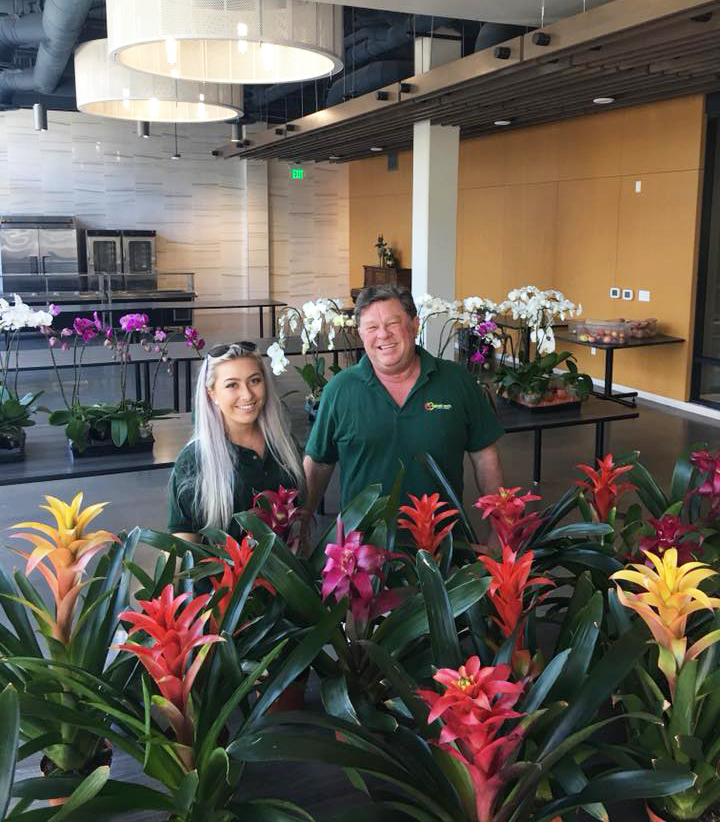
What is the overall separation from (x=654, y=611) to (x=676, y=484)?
100cm

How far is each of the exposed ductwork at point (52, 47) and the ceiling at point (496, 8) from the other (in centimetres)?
285

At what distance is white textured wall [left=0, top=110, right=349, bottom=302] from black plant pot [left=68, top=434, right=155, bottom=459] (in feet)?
38.1

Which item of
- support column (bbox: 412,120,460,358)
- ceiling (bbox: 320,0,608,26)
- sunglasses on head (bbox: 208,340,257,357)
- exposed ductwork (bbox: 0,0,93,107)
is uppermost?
exposed ductwork (bbox: 0,0,93,107)

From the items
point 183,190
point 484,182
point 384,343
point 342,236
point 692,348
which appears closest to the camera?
point 384,343

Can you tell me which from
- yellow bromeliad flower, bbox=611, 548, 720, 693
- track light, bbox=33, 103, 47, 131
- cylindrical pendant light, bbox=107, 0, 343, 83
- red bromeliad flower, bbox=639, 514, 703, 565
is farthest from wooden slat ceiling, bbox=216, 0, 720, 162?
yellow bromeliad flower, bbox=611, 548, 720, 693

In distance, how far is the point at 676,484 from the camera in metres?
2.16

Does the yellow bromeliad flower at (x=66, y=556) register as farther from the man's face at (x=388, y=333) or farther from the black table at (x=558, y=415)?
the black table at (x=558, y=415)

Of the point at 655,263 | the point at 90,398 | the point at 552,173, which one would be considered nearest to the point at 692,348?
the point at 655,263

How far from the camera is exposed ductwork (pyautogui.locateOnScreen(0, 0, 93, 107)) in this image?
6.93 metres

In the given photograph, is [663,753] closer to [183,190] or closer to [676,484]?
[676,484]

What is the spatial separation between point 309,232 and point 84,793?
16.0 meters

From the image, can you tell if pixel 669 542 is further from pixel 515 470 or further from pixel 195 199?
pixel 195 199

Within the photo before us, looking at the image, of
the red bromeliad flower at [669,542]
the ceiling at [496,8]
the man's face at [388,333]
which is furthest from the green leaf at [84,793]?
the ceiling at [496,8]

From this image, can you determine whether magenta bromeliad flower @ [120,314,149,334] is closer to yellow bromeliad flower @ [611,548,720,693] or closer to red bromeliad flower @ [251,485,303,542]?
red bromeliad flower @ [251,485,303,542]
